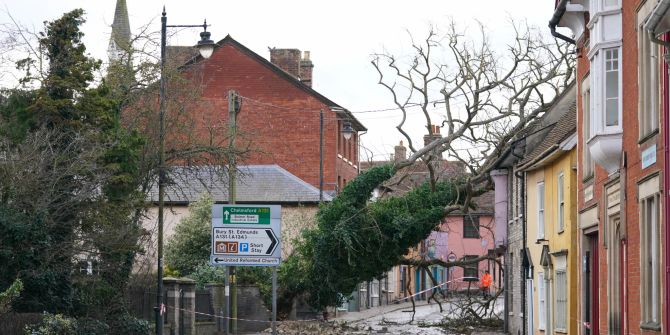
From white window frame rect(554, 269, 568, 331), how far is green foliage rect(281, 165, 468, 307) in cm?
952

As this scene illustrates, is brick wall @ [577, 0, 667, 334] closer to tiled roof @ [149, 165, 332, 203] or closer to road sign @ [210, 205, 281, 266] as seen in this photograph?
road sign @ [210, 205, 281, 266]

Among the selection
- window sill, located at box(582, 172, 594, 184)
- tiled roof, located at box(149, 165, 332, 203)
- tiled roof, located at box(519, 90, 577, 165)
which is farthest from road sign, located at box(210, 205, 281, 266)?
tiled roof, located at box(149, 165, 332, 203)

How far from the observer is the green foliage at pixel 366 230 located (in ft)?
126

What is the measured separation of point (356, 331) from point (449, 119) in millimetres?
7677

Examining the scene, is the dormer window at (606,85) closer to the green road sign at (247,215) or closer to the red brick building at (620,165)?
the red brick building at (620,165)

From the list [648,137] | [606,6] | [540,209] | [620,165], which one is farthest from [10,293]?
[540,209]

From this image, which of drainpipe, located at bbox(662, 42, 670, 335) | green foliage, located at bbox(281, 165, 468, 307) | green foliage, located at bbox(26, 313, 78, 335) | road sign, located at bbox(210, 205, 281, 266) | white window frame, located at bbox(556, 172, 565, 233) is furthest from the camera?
green foliage, located at bbox(281, 165, 468, 307)

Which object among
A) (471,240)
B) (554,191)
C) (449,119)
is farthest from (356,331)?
(471,240)

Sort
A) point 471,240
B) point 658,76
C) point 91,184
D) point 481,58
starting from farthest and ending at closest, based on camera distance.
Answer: point 471,240 → point 481,58 → point 91,184 → point 658,76

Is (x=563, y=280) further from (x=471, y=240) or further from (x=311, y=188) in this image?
(x=471, y=240)

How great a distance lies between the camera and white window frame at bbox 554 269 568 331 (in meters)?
28.3

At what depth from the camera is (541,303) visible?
31.9 m

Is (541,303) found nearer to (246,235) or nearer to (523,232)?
(523,232)

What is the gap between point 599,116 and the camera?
63.8 feet
